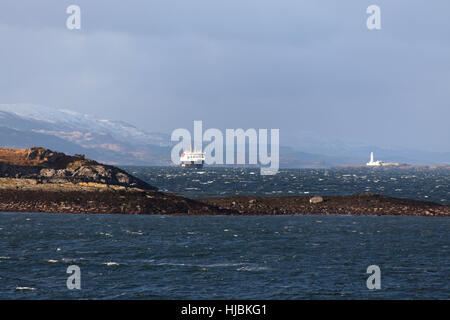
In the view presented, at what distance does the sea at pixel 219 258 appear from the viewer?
35531 mm

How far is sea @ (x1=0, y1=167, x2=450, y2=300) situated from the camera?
3553 cm

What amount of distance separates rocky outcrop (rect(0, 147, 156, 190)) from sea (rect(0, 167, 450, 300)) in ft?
90.3

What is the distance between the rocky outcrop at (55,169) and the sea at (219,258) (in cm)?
2752

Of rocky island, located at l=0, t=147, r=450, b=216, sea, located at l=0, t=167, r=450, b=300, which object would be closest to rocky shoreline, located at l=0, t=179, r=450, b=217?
rocky island, located at l=0, t=147, r=450, b=216

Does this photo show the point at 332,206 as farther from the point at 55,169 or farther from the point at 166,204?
the point at 55,169

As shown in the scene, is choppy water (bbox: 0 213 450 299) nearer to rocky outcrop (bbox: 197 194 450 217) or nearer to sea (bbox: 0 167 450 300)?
sea (bbox: 0 167 450 300)

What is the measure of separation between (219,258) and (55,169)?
220 feet

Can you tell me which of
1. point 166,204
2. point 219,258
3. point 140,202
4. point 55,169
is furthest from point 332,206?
point 55,169

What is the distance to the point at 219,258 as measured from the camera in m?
46.5

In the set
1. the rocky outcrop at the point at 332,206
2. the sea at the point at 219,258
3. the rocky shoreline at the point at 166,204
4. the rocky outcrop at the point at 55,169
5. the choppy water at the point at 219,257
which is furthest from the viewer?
the rocky outcrop at the point at 55,169

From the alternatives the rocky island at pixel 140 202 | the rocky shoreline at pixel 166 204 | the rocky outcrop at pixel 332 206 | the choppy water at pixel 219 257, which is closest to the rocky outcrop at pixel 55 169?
the rocky island at pixel 140 202

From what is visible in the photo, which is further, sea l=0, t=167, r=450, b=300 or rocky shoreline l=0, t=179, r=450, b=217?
rocky shoreline l=0, t=179, r=450, b=217

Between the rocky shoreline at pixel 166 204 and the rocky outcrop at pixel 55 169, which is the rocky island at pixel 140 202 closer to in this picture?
the rocky shoreline at pixel 166 204
